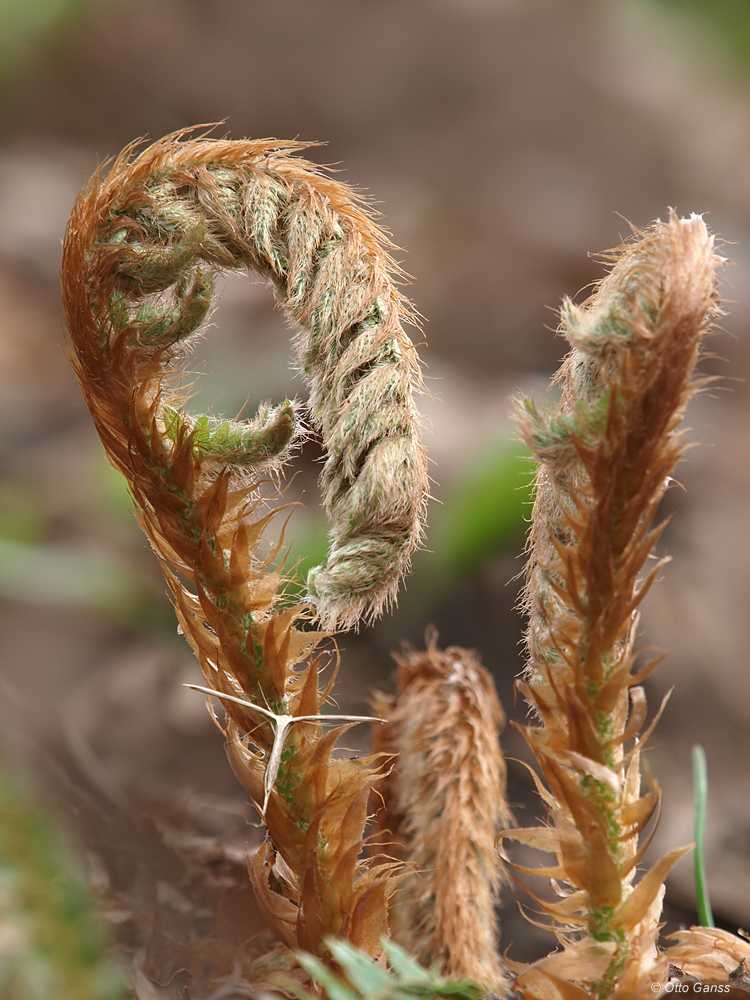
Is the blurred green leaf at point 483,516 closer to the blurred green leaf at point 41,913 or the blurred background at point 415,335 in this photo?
the blurred background at point 415,335

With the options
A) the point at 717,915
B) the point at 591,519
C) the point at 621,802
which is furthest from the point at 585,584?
the point at 717,915

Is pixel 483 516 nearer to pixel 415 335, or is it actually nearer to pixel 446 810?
pixel 415 335

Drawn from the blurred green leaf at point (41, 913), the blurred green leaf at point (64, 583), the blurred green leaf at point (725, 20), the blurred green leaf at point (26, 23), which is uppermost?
the blurred green leaf at point (725, 20)

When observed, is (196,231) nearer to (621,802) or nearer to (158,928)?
(621,802)

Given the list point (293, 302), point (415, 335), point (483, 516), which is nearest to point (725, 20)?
point (415, 335)

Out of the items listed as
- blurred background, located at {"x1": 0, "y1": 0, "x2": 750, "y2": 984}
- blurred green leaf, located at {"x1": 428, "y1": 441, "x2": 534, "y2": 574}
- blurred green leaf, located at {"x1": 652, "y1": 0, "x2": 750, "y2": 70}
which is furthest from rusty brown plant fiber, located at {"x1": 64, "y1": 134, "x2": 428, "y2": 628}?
blurred green leaf, located at {"x1": 652, "y1": 0, "x2": 750, "y2": 70}

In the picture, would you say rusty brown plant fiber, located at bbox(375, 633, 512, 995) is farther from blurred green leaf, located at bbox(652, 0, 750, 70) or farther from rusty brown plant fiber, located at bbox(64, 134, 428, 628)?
blurred green leaf, located at bbox(652, 0, 750, 70)

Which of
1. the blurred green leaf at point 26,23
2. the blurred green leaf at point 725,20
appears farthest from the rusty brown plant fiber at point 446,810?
the blurred green leaf at point 26,23
